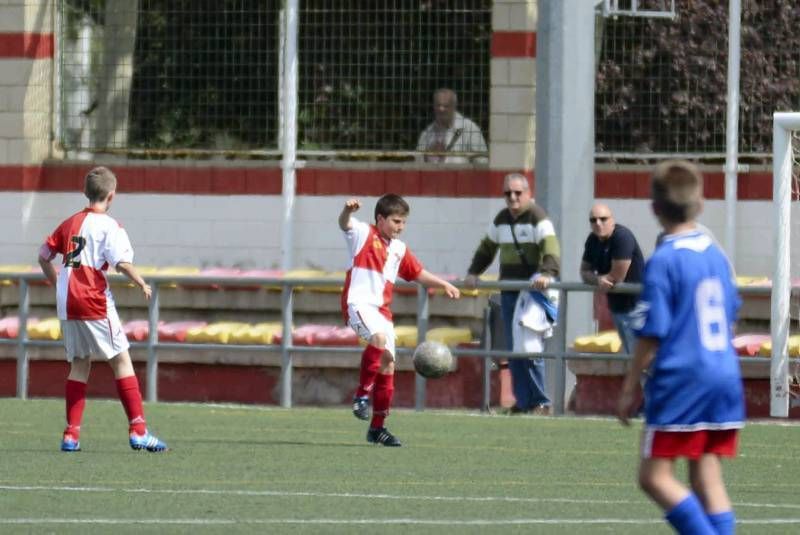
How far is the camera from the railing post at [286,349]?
56.2 ft

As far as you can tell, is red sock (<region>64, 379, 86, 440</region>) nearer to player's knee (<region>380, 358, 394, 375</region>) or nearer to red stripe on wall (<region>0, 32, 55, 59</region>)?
player's knee (<region>380, 358, 394, 375</region>)

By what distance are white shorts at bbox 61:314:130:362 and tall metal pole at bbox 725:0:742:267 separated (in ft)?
25.0

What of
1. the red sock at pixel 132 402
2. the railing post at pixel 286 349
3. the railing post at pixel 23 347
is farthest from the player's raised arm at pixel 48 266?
the railing post at pixel 23 347

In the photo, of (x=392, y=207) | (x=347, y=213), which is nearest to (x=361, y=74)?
A: (x=392, y=207)

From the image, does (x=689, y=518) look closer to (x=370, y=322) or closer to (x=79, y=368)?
(x=79, y=368)

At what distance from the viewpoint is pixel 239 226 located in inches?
781

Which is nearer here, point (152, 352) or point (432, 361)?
point (432, 361)

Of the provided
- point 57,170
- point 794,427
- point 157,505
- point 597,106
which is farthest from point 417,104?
point 157,505

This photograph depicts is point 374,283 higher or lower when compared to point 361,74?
lower

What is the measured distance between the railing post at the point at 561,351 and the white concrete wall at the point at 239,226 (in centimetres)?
280

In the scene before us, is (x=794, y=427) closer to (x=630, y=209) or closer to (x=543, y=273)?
(x=543, y=273)

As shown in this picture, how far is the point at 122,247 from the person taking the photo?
39.8 ft

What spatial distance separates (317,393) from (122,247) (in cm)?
672

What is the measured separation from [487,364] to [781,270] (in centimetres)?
281
